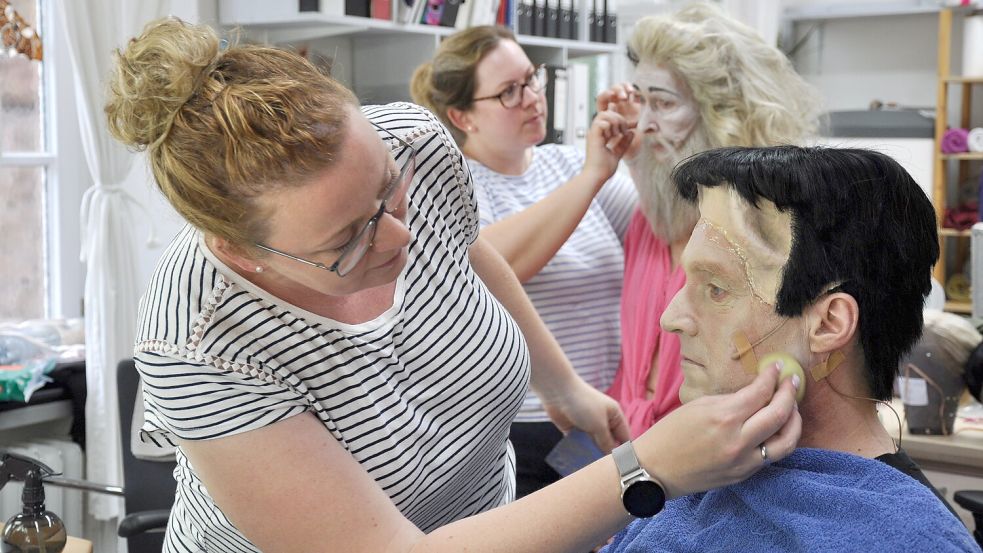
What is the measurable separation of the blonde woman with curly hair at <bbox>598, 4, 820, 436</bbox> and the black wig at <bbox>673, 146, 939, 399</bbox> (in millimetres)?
653

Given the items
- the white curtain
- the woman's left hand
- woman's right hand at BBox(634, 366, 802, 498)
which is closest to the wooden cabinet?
the woman's left hand

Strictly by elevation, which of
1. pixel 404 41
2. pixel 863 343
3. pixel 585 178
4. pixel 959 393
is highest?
pixel 404 41

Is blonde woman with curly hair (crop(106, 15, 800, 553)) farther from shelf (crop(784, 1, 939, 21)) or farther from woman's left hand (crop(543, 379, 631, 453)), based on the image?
shelf (crop(784, 1, 939, 21))

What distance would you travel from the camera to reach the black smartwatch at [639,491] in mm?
1037

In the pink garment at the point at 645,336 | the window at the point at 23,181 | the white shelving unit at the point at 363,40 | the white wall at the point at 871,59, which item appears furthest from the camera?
the white wall at the point at 871,59

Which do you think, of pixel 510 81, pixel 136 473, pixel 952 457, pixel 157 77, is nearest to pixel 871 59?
pixel 952 457

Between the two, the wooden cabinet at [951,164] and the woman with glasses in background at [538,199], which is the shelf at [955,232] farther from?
the woman with glasses in background at [538,199]

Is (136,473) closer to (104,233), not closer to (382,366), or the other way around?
(104,233)

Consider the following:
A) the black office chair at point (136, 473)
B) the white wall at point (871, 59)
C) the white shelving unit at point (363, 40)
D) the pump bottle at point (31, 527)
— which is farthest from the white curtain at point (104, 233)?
the white wall at point (871, 59)


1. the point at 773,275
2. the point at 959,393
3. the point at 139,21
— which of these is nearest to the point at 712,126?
the point at 773,275

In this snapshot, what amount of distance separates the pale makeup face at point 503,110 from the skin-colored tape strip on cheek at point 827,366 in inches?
44.1

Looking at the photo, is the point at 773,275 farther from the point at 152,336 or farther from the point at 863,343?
the point at 152,336

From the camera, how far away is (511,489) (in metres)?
1.56

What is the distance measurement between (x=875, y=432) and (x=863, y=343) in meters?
0.13
